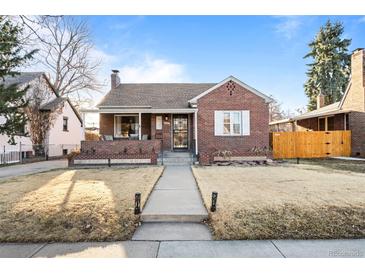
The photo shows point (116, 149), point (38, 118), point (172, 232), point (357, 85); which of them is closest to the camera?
point (172, 232)

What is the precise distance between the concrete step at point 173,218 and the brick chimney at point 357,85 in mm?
17088

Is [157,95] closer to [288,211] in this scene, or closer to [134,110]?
[134,110]

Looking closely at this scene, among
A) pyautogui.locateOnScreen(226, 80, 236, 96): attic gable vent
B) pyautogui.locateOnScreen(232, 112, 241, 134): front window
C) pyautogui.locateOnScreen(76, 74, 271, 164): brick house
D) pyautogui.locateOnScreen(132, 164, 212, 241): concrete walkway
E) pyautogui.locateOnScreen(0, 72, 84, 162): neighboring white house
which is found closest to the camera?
pyautogui.locateOnScreen(132, 164, 212, 241): concrete walkway

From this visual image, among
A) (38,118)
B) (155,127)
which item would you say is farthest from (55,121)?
(155,127)

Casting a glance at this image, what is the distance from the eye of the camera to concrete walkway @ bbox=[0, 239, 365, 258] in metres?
3.91

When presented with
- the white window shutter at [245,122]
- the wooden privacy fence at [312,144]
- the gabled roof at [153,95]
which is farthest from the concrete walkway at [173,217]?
the wooden privacy fence at [312,144]

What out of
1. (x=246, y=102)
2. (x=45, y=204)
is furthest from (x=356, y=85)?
(x=45, y=204)

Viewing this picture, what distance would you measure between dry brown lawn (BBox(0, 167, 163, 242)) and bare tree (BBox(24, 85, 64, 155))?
1326cm

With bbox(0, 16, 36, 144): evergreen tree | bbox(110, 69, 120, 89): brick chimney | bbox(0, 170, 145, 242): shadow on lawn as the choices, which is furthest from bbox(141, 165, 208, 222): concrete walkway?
bbox(110, 69, 120, 89): brick chimney

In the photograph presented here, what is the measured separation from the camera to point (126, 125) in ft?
56.8

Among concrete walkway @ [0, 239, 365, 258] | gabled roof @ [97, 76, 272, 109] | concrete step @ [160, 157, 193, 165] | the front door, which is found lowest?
concrete walkway @ [0, 239, 365, 258]

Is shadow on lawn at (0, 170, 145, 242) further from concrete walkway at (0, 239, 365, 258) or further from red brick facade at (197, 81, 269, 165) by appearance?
red brick facade at (197, 81, 269, 165)

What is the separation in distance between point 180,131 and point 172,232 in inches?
488
